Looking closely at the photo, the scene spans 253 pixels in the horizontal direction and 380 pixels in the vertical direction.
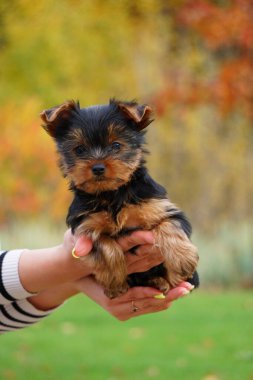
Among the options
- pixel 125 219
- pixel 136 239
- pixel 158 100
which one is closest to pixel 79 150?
pixel 125 219

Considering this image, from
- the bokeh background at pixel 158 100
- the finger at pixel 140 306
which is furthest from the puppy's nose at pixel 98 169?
the bokeh background at pixel 158 100

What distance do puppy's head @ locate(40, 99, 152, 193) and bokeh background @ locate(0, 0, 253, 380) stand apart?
9096 mm

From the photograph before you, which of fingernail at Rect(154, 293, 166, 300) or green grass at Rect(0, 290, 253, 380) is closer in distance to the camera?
fingernail at Rect(154, 293, 166, 300)

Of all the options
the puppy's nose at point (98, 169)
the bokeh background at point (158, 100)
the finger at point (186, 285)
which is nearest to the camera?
the puppy's nose at point (98, 169)

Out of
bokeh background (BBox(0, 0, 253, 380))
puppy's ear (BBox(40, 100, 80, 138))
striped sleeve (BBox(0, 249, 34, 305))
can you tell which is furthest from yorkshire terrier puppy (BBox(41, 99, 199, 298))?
bokeh background (BBox(0, 0, 253, 380))

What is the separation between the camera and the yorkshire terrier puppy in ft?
11.6

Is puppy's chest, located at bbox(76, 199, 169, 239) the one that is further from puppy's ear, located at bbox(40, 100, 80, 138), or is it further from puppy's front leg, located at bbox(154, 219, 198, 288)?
puppy's ear, located at bbox(40, 100, 80, 138)

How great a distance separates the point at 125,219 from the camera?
3.62 meters

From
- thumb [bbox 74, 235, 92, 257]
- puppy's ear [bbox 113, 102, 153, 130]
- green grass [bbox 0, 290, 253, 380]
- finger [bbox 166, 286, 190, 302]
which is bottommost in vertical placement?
finger [bbox 166, 286, 190, 302]

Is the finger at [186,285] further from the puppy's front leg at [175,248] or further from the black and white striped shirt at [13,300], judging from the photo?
the black and white striped shirt at [13,300]

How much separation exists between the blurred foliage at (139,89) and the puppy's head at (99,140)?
39.6 ft

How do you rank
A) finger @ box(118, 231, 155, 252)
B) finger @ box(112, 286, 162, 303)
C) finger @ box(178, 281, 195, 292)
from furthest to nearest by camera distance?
finger @ box(112, 286, 162, 303) < finger @ box(178, 281, 195, 292) < finger @ box(118, 231, 155, 252)

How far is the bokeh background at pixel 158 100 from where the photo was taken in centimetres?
1596

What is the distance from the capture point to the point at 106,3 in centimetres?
2334
